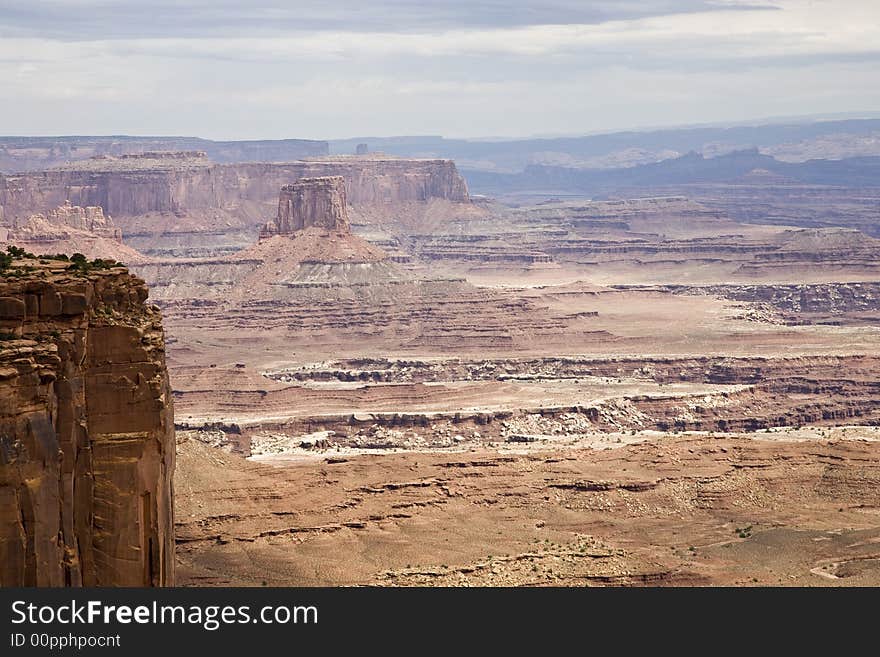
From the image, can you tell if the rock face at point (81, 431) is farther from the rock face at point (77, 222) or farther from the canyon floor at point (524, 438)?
the rock face at point (77, 222)

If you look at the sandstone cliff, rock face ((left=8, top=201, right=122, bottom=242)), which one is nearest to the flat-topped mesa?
the sandstone cliff

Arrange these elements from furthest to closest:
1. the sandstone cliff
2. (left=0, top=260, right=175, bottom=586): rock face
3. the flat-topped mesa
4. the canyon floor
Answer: the flat-topped mesa < the sandstone cliff < the canyon floor < (left=0, top=260, right=175, bottom=586): rock face

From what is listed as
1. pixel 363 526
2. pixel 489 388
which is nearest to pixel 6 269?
pixel 363 526

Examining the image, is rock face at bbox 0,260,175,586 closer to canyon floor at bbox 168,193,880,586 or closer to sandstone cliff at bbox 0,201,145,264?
canyon floor at bbox 168,193,880,586

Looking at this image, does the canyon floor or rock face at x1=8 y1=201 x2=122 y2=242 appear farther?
rock face at x1=8 y1=201 x2=122 y2=242

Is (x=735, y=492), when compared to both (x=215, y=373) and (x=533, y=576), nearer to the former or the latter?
(x=533, y=576)

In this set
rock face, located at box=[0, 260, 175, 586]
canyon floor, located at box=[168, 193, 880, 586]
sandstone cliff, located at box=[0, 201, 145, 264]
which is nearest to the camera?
rock face, located at box=[0, 260, 175, 586]

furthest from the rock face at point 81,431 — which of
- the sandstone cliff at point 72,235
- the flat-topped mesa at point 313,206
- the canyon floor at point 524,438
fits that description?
the flat-topped mesa at point 313,206

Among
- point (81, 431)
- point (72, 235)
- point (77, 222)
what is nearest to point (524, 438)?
point (81, 431)
